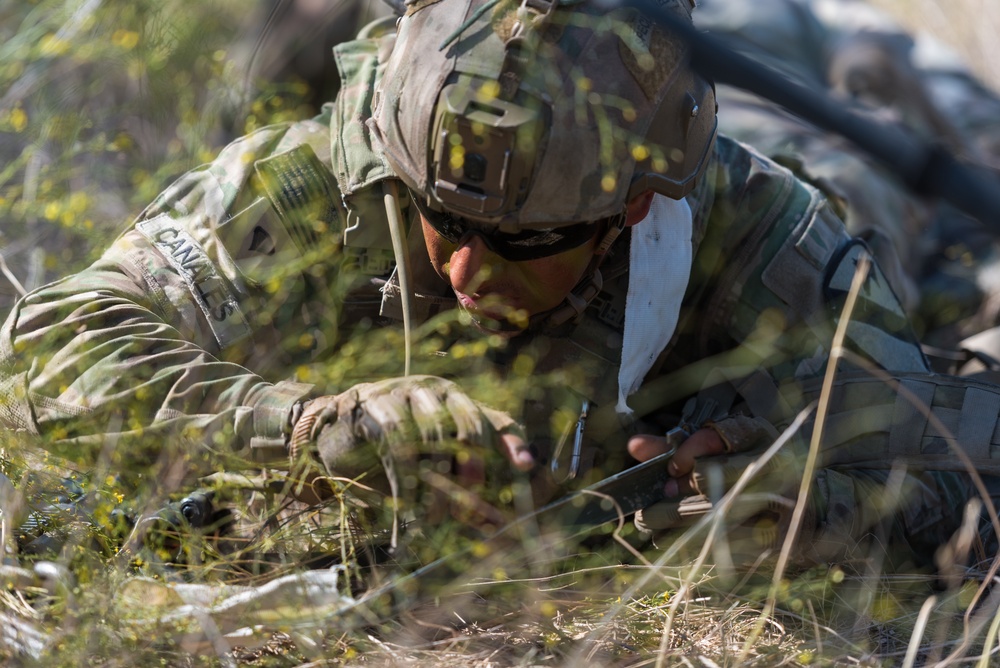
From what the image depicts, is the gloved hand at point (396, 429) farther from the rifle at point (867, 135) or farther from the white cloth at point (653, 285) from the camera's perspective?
the rifle at point (867, 135)

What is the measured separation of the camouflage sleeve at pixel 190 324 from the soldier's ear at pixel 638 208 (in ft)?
2.60

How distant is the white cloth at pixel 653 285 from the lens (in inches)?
103

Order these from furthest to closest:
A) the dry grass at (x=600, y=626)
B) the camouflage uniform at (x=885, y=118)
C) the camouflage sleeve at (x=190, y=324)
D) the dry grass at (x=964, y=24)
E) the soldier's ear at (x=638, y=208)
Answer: the dry grass at (x=964, y=24)
the camouflage uniform at (x=885, y=118)
the soldier's ear at (x=638, y=208)
the camouflage sleeve at (x=190, y=324)
the dry grass at (x=600, y=626)

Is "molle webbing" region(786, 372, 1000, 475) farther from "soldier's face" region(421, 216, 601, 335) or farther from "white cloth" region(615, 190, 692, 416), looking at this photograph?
"soldier's face" region(421, 216, 601, 335)

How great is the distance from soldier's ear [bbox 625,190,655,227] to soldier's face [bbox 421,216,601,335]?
11 cm

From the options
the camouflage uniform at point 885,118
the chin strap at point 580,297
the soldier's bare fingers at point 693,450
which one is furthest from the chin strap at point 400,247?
the camouflage uniform at point 885,118

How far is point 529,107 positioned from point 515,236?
0.34 metres

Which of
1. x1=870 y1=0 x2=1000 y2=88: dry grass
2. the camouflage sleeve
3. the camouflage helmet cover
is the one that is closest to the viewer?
the camouflage helmet cover

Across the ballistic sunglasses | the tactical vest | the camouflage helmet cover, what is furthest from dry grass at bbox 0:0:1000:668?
the camouflage helmet cover

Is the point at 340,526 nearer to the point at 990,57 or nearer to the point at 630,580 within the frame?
the point at 630,580

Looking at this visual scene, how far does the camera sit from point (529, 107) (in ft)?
6.70

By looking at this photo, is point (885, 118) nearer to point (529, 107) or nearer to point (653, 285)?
point (653, 285)

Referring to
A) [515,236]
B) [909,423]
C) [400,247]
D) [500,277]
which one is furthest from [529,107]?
[909,423]

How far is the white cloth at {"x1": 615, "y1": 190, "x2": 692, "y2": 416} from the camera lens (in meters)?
2.61
